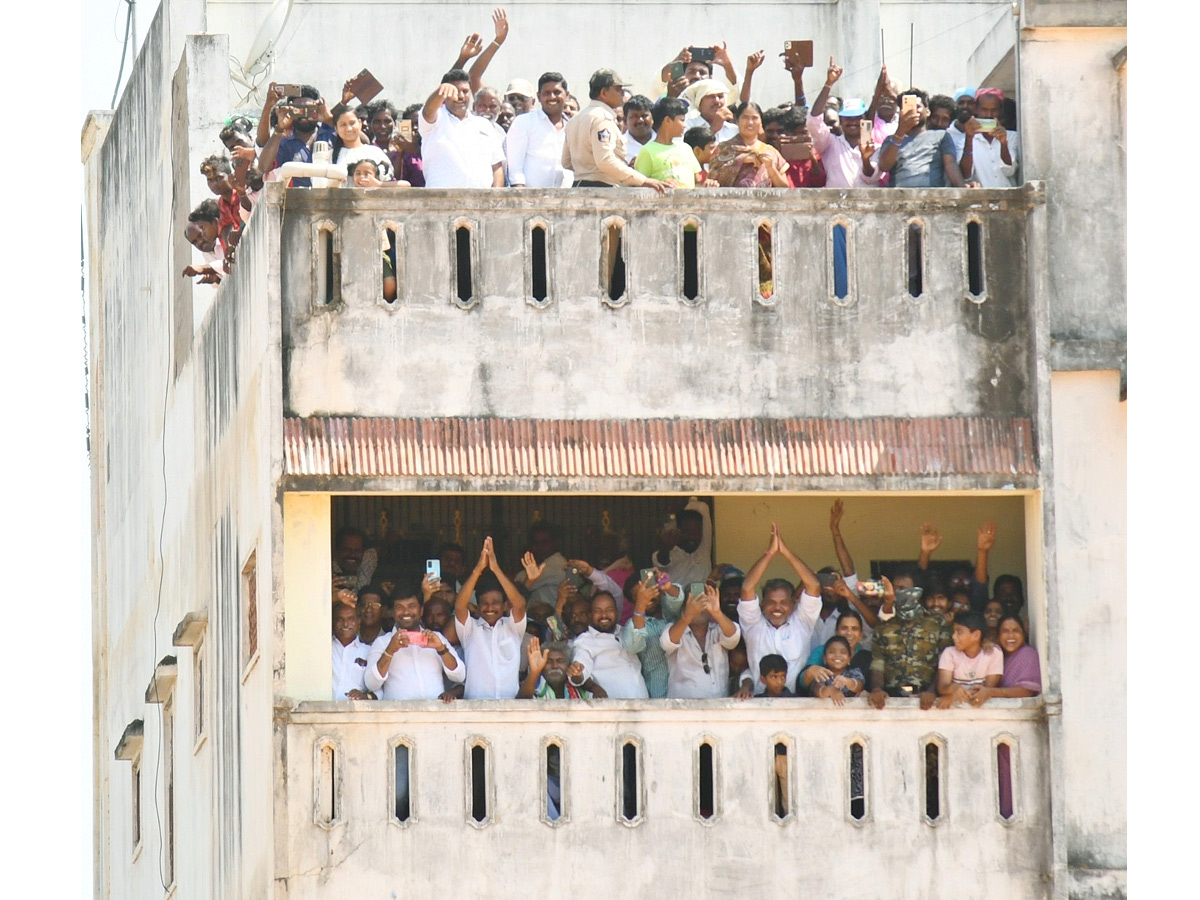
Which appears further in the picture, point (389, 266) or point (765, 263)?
point (765, 263)

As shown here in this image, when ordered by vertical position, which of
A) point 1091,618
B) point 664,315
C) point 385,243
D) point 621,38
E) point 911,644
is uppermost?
point 621,38

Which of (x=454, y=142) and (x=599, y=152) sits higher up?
(x=454, y=142)

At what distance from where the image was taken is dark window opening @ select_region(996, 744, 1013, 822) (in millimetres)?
23344

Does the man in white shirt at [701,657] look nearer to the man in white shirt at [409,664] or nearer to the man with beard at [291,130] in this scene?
the man in white shirt at [409,664]

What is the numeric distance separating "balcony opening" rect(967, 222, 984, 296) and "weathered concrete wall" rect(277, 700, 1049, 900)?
317 centimetres

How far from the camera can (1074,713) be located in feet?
76.5

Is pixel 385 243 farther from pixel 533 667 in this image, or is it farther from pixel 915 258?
pixel 915 258

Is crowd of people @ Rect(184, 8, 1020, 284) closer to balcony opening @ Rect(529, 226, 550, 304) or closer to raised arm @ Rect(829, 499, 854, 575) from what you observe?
balcony opening @ Rect(529, 226, 550, 304)

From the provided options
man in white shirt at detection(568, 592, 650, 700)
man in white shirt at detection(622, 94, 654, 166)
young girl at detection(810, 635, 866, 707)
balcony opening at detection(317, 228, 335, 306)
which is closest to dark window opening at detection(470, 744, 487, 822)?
man in white shirt at detection(568, 592, 650, 700)

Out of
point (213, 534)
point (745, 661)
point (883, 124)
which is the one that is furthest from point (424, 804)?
point (883, 124)

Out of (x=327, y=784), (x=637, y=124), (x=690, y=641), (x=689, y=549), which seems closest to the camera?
(x=327, y=784)

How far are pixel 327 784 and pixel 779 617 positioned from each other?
3.55 m

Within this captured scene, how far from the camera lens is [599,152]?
78.2ft

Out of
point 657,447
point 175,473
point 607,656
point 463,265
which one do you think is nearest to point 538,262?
point 463,265
